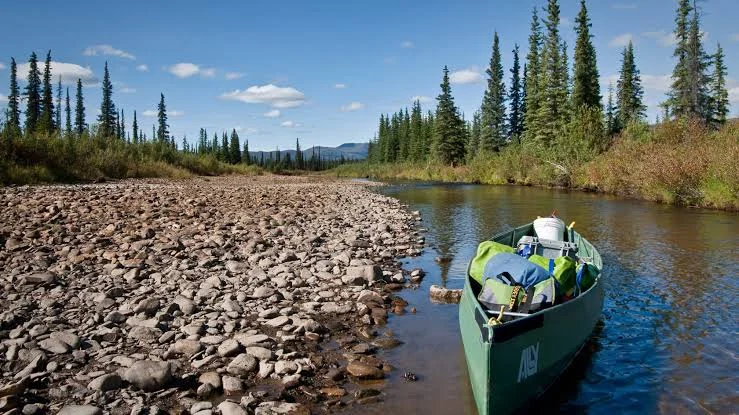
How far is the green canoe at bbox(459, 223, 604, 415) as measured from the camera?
440 centimetres

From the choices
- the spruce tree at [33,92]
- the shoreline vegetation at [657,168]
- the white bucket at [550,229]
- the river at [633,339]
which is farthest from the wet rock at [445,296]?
the spruce tree at [33,92]

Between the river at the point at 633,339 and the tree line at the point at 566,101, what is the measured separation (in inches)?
1068

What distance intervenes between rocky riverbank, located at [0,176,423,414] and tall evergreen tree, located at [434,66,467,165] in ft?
198

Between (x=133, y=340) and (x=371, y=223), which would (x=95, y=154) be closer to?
(x=371, y=223)

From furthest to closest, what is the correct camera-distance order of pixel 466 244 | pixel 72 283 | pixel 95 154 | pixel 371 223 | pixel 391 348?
pixel 95 154
pixel 371 223
pixel 466 244
pixel 72 283
pixel 391 348

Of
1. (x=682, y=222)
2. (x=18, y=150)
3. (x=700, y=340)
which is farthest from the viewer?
(x=18, y=150)

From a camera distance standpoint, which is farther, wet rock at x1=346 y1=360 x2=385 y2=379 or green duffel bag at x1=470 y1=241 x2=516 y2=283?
green duffel bag at x1=470 y1=241 x2=516 y2=283

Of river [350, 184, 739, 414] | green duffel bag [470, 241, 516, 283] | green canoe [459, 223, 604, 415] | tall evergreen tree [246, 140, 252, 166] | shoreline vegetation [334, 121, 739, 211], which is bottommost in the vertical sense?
river [350, 184, 739, 414]

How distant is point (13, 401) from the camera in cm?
458

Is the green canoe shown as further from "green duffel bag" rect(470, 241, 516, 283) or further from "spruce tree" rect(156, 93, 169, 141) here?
"spruce tree" rect(156, 93, 169, 141)

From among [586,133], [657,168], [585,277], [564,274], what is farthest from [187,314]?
[586,133]

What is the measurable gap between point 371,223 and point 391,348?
10.9 m

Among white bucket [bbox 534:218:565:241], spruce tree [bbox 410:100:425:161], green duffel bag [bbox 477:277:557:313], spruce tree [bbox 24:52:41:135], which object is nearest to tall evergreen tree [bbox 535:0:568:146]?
spruce tree [bbox 410:100:425:161]

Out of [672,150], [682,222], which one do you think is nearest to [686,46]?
[672,150]
